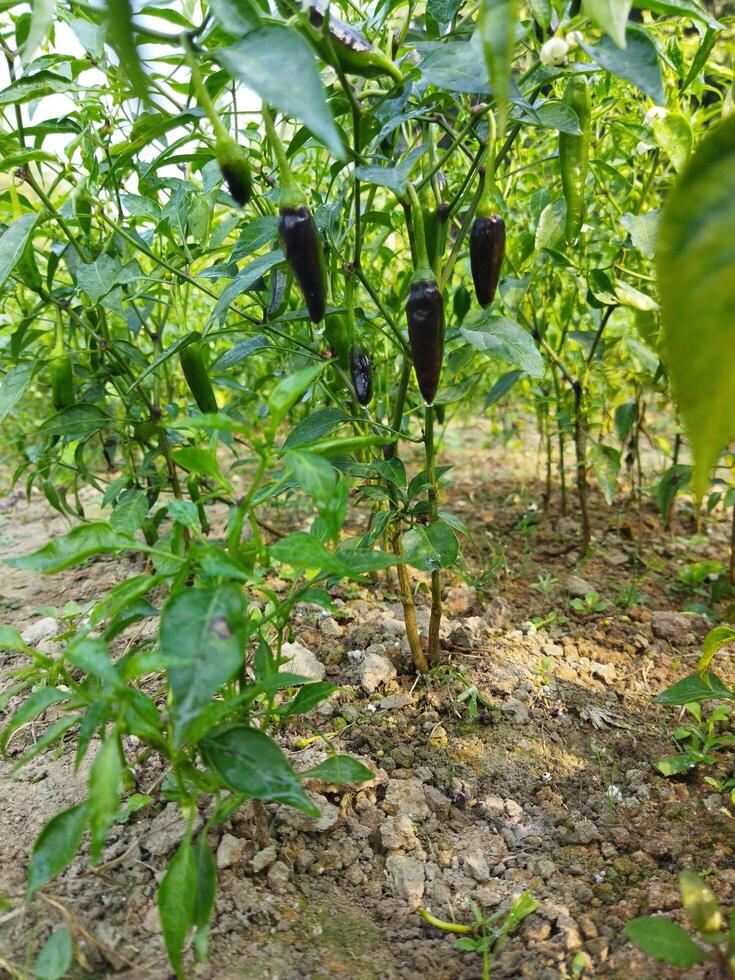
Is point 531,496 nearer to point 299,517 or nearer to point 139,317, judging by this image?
point 299,517

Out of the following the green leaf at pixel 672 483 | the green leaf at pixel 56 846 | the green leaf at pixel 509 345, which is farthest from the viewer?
the green leaf at pixel 672 483

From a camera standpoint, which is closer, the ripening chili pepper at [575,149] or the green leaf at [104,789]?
the green leaf at [104,789]

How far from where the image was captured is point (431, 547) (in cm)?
92

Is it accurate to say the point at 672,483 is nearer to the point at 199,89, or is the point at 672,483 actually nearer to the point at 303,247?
the point at 303,247

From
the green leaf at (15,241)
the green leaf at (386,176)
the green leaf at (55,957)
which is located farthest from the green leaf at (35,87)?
the green leaf at (55,957)

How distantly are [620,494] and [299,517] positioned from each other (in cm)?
78

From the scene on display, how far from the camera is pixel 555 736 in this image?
106cm

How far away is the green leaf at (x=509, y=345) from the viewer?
85 centimetres

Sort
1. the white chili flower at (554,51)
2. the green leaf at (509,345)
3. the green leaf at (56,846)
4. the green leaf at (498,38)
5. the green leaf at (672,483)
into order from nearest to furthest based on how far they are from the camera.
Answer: the green leaf at (498,38)
the green leaf at (56,846)
the white chili flower at (554,51)
the green leaf at (509,345)
the green leaf at (672,483)

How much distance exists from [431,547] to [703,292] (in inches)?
20.9

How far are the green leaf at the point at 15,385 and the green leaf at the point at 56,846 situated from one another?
56cm

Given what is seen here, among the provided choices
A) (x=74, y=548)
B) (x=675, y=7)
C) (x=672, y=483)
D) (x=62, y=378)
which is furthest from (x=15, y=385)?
(x=672, y=483)

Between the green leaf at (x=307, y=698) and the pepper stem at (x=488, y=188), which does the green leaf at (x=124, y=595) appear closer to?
the green leaf at (x=307, y=698)

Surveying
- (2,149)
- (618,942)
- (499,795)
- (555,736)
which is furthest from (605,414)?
(2,149)
